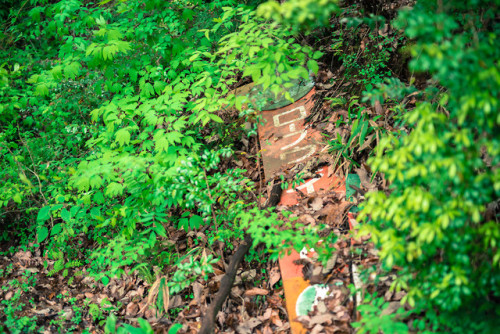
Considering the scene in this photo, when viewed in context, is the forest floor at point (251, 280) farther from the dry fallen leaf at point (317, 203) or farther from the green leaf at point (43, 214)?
the green leaf at point (43, 214)

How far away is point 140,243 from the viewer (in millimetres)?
3582

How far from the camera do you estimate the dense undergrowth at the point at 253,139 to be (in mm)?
2164

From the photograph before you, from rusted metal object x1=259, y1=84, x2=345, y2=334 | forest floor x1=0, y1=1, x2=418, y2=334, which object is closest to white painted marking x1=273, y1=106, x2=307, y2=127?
rusted metal object x1=259, y1=84, x2=345, y2=334

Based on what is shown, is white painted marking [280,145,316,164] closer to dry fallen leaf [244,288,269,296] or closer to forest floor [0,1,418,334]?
forest floor [0,1,418,334]

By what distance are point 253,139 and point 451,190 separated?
3468 millimetres

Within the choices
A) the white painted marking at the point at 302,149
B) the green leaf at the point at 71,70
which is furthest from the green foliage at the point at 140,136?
the white painted marking at the point at 302,149

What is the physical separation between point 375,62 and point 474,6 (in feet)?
7.16

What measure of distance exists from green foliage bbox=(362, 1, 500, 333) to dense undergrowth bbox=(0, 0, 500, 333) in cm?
1

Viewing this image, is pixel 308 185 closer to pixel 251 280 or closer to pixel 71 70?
pixel 251 280

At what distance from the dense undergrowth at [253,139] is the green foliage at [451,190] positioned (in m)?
0.01

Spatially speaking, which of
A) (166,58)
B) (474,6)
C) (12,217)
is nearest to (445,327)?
(474,6)

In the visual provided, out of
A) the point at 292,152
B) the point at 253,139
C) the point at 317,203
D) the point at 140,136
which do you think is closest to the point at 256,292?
the point at 317,203

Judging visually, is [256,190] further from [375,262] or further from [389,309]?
[389,309]

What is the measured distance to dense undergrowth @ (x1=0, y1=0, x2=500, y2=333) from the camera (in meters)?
2.16
